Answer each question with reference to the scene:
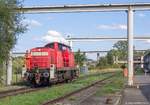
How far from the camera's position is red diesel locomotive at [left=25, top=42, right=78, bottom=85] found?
143 feet

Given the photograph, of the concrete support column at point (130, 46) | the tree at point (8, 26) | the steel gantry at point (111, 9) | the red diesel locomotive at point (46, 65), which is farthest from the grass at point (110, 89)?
the tree at point (8, 26)

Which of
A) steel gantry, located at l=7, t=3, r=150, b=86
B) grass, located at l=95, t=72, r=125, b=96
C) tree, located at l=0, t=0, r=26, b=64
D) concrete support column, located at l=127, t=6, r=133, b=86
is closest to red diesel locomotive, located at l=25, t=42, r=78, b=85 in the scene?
steel gantry, located at l=7, t=3, r=150, b=86

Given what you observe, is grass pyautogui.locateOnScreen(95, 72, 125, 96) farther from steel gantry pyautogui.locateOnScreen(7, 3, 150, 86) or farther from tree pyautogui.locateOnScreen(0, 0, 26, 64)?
tree pyautogui.locateOnScreen(0, 0, 26, 64)

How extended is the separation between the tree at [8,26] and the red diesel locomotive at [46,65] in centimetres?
1885

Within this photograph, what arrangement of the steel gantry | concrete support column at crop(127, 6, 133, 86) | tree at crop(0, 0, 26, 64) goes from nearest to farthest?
1. tree at crop(0, 0, 26, 64)
2. concrete support column at crop(127, 6, 133, 86)
3. the steel gantry

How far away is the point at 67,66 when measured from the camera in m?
51.0

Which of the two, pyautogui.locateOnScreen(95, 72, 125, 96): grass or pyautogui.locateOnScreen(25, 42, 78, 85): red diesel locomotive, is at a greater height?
pyautogui.locateOnScreen(25, 42, 78, 85): red diesel locomotive

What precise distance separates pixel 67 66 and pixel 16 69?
456 inches

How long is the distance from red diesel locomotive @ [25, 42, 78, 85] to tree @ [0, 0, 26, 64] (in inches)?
742

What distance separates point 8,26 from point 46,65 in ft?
72.3

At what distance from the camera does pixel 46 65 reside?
45031 mm

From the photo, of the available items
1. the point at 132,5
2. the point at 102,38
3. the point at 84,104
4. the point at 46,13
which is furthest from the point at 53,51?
the point at 102,38

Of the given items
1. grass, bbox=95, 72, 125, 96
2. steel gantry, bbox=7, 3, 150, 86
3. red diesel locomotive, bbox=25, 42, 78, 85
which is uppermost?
steel gantry, bbox=7, 3, 150, 86

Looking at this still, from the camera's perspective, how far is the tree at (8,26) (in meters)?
22.6
